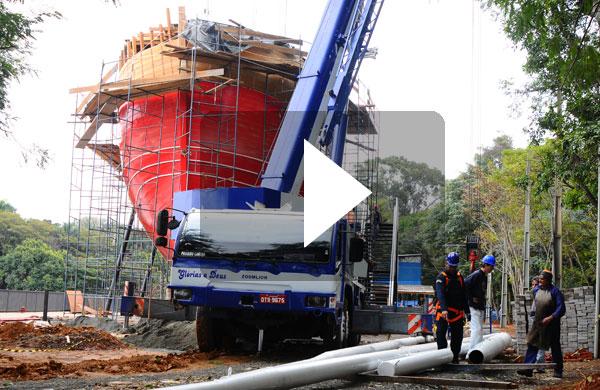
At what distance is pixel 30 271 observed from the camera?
60.2 metres

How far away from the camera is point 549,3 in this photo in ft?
19.4

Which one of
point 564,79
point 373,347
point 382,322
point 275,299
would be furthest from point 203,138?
point 564,79

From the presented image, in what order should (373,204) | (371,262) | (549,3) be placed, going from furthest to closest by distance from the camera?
(373,204), (371,262), (549,3)

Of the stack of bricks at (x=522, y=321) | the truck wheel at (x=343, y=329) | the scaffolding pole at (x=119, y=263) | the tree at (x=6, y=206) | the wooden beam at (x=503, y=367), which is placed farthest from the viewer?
the tree at (x=6, y=206)

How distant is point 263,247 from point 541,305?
463 centimetres

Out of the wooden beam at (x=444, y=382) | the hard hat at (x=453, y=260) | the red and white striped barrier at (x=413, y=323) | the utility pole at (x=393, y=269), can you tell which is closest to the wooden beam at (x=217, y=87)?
the utility pole at (x=393, y=269)

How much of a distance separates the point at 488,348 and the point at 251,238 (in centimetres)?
462

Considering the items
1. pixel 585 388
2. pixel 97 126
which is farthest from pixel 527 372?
pixel 97 126

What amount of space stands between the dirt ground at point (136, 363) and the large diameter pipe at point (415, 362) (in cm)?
21

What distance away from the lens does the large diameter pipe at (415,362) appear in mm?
9531

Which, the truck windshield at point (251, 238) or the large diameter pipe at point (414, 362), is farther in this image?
the truck windshield at point (251, 238)

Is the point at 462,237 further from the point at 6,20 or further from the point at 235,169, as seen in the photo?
the point at 6,20
